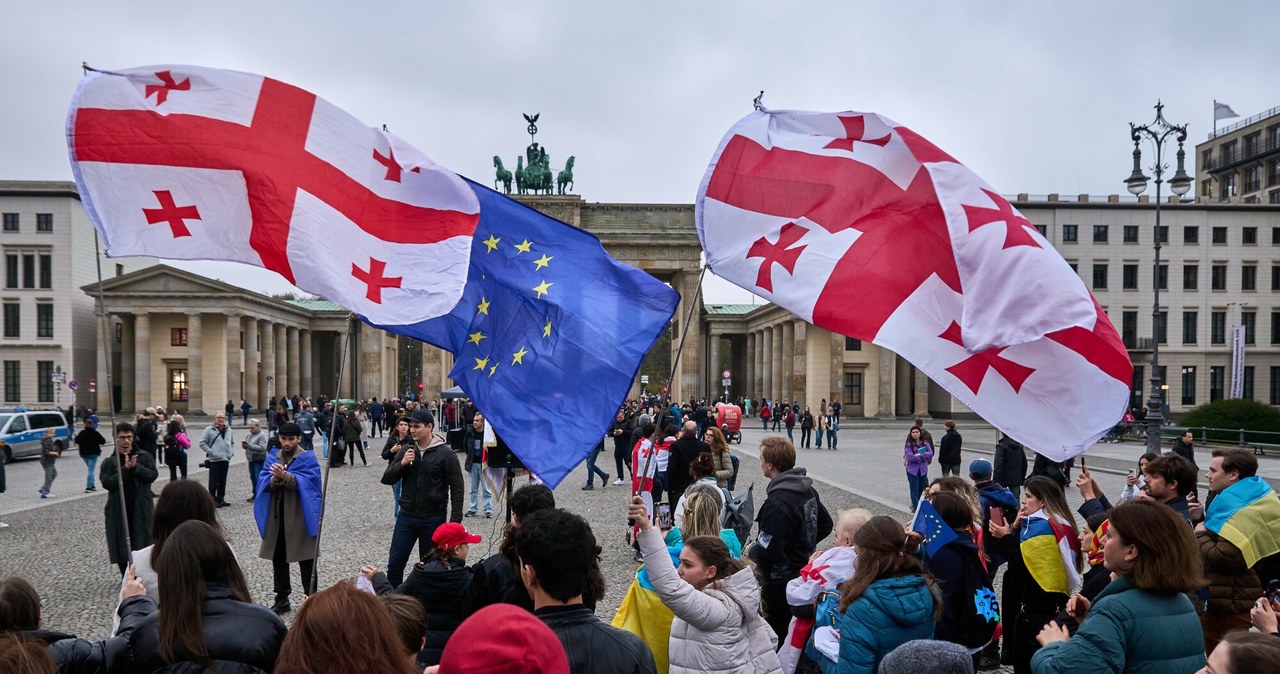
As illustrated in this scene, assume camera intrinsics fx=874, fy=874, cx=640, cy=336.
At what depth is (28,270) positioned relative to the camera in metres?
58.8

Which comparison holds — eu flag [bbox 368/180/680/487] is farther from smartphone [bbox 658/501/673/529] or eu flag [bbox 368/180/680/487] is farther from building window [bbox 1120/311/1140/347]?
building window [bbox 1120/311/1140/347]

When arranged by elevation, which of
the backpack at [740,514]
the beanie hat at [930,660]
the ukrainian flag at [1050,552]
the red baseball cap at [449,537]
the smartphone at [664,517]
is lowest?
the smartphone at [664,517]

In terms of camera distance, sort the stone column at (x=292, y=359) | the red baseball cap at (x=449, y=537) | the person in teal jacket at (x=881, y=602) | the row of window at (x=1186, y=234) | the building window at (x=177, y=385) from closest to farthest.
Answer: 1. the person in teal jacket at (x=881, y=602)
2. the red baseball cap at (x=449, y=537)
3. the building window at (x=177, y=385)
4. the row of window at (x=1186, y=234)
5. the stone column at (x=292, y=359)

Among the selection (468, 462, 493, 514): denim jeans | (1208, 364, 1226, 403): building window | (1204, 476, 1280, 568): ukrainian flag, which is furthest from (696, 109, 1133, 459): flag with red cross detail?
(1208, 364, 1226, 403): building window

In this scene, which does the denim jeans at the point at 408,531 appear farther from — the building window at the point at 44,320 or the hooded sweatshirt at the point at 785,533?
the building window at the point at 44,320

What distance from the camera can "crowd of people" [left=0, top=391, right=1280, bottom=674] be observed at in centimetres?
238

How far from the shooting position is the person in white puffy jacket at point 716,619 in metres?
3.68

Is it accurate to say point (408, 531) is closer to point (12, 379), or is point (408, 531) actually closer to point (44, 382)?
point (44, 382)

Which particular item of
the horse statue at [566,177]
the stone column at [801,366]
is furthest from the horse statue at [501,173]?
the stone column at [801,366]

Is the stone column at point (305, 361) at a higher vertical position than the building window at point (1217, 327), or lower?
lower

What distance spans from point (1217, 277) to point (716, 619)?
72.5 meters

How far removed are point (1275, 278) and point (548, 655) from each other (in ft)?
253

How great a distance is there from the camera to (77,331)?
6019 cm

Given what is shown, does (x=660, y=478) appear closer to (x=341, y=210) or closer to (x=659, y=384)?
(x=341, y=210)
